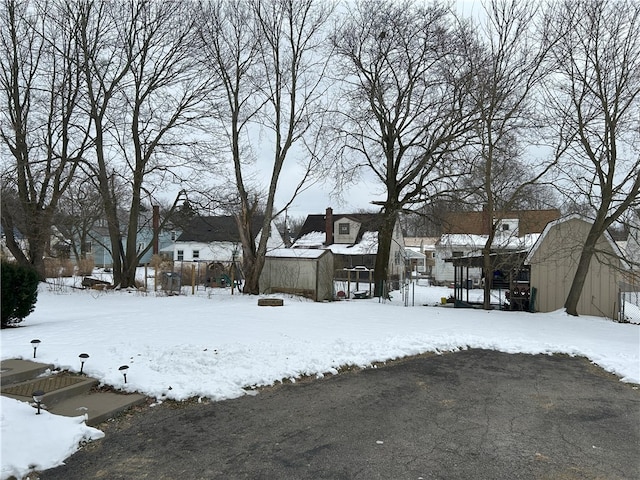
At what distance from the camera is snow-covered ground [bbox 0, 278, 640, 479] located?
4.21m

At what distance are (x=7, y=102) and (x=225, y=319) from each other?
1436cm

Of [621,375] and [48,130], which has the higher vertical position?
[48,130]

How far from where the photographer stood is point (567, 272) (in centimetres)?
1566

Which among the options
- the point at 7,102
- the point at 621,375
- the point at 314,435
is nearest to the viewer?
the point at 314,435

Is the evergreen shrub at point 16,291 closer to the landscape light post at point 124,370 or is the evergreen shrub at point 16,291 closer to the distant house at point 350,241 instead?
the landscape light post at point 124,370

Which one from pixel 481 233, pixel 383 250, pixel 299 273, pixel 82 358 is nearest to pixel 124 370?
pixel 82 358

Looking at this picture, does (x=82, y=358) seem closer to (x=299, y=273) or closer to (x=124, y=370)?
(x=124, y=370)

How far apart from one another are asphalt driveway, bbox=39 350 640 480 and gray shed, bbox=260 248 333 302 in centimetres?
1088

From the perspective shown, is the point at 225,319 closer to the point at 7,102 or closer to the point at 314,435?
the point at 314,435

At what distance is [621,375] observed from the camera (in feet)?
23.4

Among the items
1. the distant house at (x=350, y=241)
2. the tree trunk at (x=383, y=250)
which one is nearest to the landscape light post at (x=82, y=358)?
the tree trunk at (x=383, y=250)

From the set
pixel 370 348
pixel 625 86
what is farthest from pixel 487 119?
pixel 370 348

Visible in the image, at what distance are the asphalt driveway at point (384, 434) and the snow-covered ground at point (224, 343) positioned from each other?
343 millimetres

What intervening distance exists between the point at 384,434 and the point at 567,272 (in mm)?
14052
